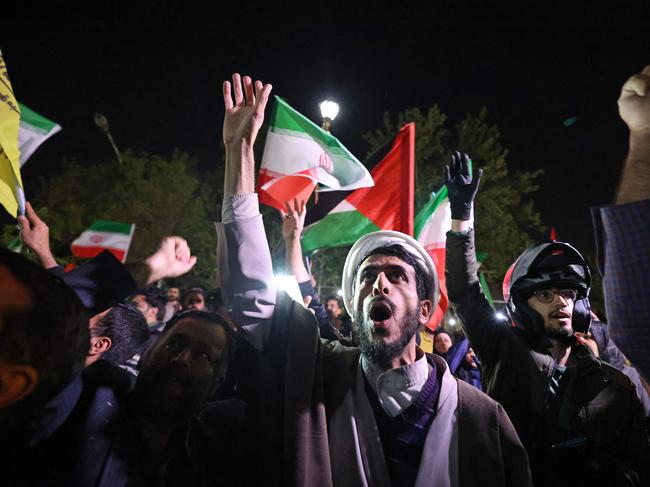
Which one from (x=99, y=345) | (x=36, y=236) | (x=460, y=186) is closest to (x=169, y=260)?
(x=99, y=345)

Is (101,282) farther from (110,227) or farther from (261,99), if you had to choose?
(110,227)

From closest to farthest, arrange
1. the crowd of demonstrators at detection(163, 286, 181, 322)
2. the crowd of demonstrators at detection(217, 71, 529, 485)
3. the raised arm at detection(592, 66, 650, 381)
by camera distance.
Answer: the raised arm at detection(592, 66, 650, 381) < the crowd of demonstrators at detection(217, 71, 529, 485) < the crowd of demonstrators at detection(163, 286, 181, 322)

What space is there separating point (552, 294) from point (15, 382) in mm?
2698

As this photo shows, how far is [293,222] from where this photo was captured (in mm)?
3170

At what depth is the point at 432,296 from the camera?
239 centimetres

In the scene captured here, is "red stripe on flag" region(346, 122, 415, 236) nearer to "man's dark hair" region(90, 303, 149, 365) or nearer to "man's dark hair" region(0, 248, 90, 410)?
"man's dark hair" region(90, 303, 149, 365)

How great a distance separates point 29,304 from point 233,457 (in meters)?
1.18

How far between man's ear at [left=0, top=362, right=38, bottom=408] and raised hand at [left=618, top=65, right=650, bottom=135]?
5.20 feet

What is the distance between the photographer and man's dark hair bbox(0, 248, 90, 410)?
947mm

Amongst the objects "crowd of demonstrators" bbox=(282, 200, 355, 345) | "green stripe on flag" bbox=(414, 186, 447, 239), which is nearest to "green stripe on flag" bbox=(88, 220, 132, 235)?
"green stripe on flag" bbox=(414, 186, 447, 239)

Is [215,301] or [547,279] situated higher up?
[547,279]

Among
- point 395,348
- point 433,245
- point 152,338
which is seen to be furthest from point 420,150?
point 395,348

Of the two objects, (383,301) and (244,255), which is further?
(383,301)

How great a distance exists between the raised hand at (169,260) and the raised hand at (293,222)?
2.46ft
